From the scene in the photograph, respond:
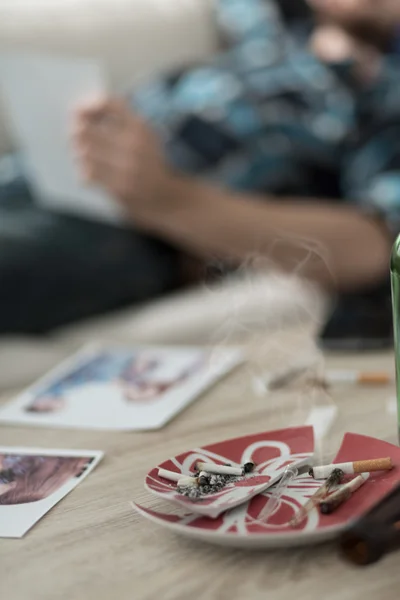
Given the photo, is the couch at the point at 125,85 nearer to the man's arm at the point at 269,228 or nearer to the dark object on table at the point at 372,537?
the man's arm at the point at 269,228

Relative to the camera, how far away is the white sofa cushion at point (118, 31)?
170cm

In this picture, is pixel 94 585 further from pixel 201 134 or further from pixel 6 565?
pixel 201 134

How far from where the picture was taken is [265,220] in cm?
141

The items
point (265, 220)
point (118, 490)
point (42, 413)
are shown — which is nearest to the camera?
point (118, 490)

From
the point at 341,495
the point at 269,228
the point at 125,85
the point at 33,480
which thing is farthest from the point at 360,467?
the point at 125,85

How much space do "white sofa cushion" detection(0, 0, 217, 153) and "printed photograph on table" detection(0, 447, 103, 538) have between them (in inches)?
41.6

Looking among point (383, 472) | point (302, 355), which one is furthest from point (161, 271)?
point (383, 472)

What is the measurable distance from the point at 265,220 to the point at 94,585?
3.18 feet

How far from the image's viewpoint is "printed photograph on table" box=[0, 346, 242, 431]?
800 millimetres

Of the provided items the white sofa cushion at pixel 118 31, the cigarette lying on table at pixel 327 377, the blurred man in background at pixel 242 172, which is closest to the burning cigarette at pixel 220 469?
the cigarette lying on table at pixel 327 377

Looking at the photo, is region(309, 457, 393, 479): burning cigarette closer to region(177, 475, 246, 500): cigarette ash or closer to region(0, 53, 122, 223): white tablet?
region(177, 475, 246, 500): cigarette ash

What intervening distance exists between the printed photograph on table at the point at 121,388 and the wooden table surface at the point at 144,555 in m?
0.04

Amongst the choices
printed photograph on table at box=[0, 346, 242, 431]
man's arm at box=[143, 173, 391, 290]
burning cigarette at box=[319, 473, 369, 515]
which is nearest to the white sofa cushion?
man's arm at box=[143, 173, 391, 290]

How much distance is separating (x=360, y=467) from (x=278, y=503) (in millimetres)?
67
